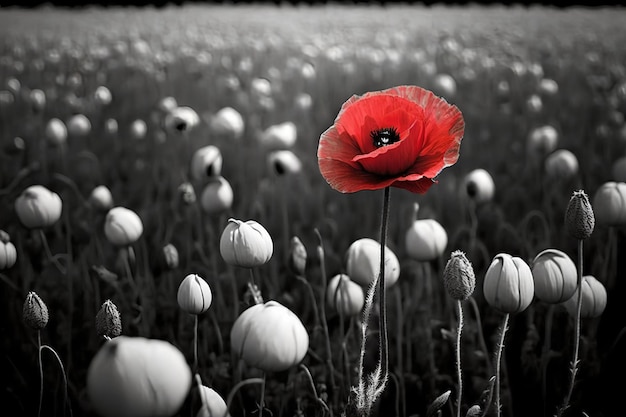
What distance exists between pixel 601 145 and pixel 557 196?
0.81 m

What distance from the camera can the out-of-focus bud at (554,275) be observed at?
0.91 meters

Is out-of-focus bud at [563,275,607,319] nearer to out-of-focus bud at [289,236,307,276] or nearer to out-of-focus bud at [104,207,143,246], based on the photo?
out-of-focus bud at [289,236,307,276]

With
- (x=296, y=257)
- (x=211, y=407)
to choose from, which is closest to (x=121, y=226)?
(x=296, y=257)

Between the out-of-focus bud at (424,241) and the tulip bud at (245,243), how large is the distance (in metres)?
0.37

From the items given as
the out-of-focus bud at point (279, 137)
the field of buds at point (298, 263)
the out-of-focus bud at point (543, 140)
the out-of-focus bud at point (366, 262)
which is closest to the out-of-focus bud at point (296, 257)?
the field of buds at point (298, 263)

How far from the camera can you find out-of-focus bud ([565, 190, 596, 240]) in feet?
2.90

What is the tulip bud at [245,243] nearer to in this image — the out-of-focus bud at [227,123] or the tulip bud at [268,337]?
the tulip bud at [268,337]

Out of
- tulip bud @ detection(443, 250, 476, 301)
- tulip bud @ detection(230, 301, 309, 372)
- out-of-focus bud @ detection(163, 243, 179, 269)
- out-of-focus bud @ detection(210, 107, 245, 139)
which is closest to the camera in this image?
tulip bud @ detection(230, 301, 309, 372)

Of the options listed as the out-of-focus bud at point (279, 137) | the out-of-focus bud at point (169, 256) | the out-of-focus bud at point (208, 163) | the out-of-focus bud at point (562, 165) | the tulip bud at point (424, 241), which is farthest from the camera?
the out-of-focus bud at point (279, 137)

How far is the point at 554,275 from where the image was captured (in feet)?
2.99

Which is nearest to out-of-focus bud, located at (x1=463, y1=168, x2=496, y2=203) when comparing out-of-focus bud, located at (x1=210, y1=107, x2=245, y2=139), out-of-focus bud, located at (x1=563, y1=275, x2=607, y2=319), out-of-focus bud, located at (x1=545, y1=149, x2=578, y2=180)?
out-of-focus bud, located at (x1=545, y1=149, x2=578, y2=180)

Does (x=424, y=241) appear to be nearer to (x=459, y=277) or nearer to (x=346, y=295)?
(x=346, y=295)

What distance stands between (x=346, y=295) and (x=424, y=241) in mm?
205

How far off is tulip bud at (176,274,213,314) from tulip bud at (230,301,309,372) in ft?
0.65
